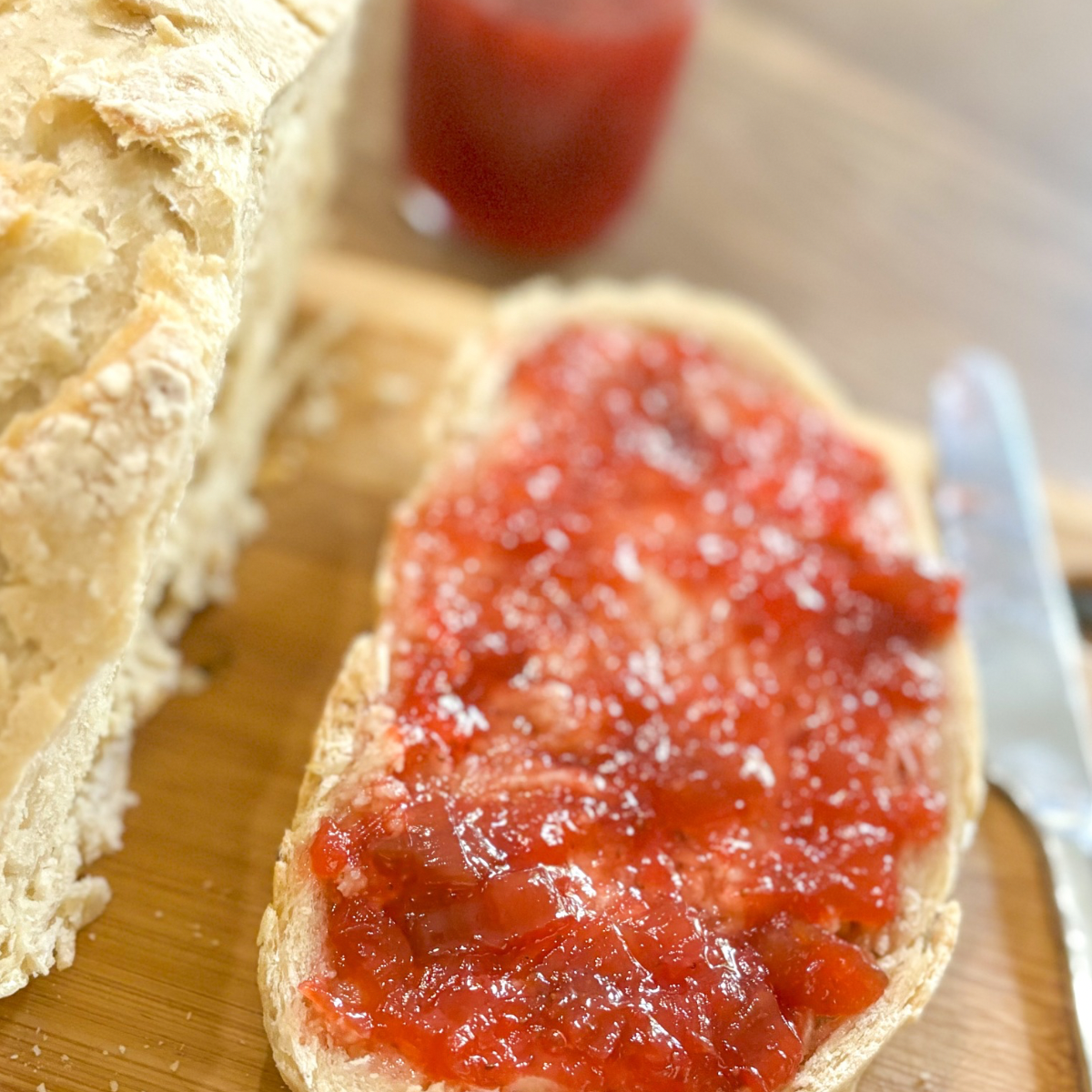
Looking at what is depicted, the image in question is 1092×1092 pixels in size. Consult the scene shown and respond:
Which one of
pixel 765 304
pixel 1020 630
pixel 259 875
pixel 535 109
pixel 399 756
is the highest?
pixel 535 109

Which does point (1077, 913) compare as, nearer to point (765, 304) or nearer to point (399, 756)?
point (399, 756)

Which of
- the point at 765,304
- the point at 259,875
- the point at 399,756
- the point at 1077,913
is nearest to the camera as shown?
the point at 399,756

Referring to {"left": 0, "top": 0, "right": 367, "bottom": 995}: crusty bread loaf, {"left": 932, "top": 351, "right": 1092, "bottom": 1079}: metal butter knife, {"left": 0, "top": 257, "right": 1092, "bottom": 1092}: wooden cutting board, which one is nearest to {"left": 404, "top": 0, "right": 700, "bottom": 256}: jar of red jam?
{"left": 0, "top": 257, "right": 1092, "bottom": 1092}: wooden cutting board

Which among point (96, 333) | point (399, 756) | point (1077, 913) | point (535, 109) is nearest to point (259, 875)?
point (399, 756)

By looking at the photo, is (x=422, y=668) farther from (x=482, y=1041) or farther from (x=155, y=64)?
(x=155, y=64)

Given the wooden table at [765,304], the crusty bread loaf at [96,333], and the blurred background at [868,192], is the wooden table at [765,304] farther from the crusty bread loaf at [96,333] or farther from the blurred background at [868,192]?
the crusty bread loaf at [96,333]

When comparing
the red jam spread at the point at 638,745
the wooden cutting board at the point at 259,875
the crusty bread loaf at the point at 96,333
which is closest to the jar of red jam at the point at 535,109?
the red jam spread at the point at 638,745

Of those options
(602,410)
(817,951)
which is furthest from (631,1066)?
(602,410)
